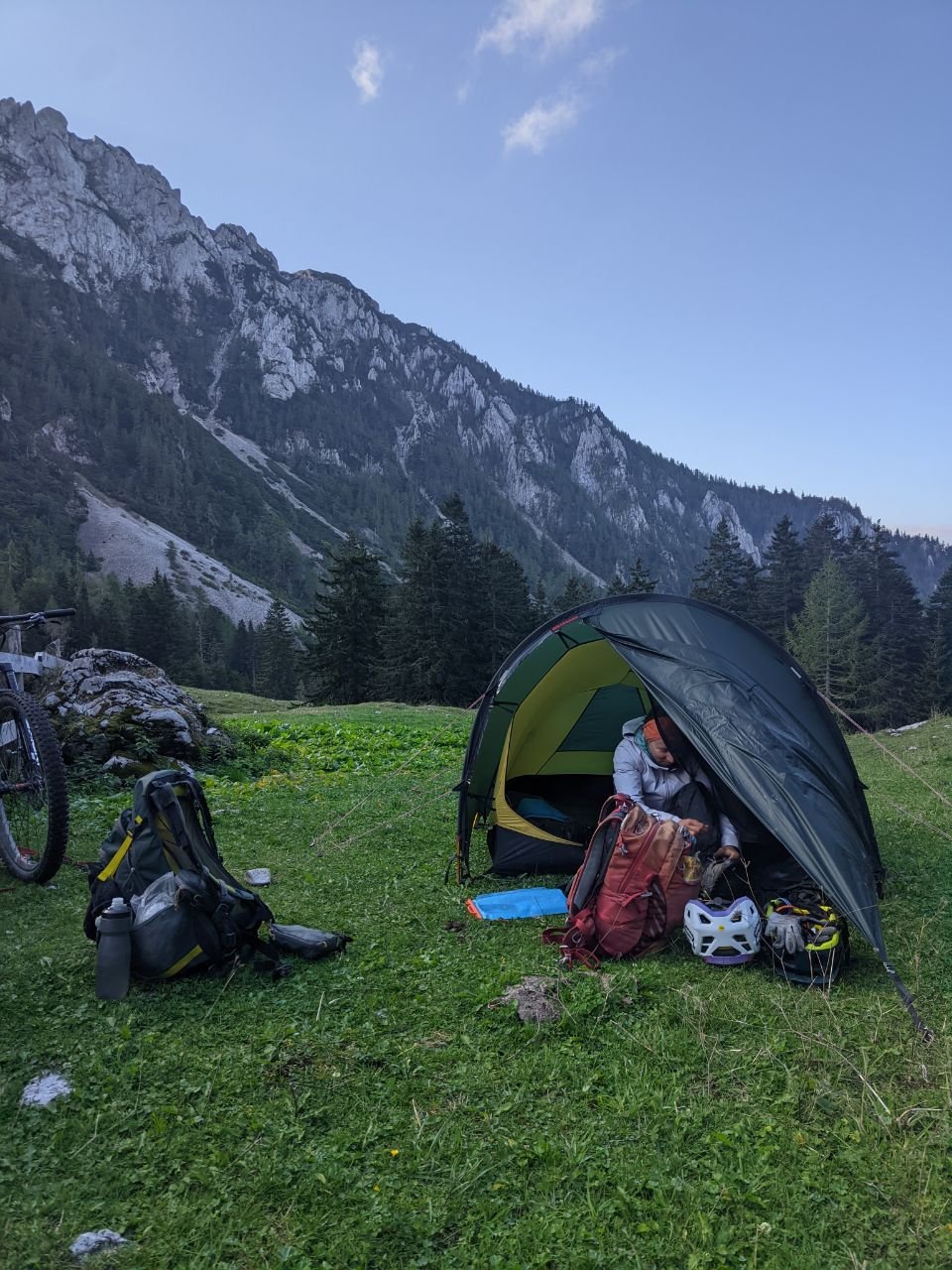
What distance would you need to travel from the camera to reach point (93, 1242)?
273cm

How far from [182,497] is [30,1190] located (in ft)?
525

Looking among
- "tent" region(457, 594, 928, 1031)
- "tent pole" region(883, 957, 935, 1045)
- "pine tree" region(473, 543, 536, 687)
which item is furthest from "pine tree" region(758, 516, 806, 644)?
"tent pole" region(883, 957, 935, 1045)

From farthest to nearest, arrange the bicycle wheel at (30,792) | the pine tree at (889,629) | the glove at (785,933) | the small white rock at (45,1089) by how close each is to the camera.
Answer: the pine tree at (889,629) < the bicycle wheel at (30,792) < the glove at (785,933) < the small white rock at (45,1089)

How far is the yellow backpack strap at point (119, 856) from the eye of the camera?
16.6ft

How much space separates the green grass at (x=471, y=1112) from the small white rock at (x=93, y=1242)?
0.06 metres

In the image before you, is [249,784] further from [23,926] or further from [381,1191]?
[381,1191]

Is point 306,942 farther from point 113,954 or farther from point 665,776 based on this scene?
point 665,776

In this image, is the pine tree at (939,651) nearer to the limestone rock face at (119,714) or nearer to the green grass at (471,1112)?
the limestone rock face at (119,714)

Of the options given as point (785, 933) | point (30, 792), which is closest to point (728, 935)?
point (785, 933)

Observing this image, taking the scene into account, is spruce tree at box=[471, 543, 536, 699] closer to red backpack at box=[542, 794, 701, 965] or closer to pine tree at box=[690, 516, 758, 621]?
pine tree at box=[690, 516, 758, 621]

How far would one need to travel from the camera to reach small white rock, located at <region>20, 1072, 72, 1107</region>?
139 inches

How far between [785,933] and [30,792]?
6.26 meters

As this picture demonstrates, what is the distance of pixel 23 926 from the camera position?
5.57 meters

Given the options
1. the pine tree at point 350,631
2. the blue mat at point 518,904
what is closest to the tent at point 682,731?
the blue mat at point 518,904
